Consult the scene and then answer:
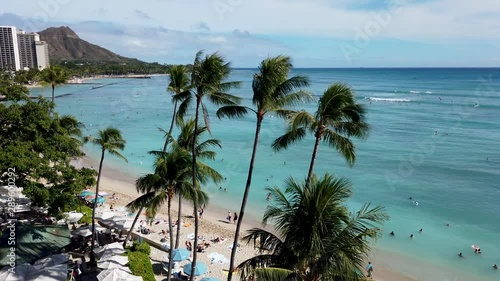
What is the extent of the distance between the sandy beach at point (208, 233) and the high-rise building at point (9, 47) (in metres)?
178

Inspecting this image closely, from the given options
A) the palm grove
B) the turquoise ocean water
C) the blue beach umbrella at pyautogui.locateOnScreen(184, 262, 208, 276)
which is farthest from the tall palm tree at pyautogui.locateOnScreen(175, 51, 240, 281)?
the turquoise ocean water

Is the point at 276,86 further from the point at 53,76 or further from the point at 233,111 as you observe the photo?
the point at 53,76

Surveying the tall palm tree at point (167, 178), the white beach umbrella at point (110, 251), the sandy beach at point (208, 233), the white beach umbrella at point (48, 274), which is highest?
the tall palm tree at point (167, 178)

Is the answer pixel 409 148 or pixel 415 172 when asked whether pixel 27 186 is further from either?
pixel 409 148

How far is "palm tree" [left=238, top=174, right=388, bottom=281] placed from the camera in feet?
23.4

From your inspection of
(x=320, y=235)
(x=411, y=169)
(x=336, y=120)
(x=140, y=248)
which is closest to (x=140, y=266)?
(x=140, y=248)

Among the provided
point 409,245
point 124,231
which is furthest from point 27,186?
point 409,245

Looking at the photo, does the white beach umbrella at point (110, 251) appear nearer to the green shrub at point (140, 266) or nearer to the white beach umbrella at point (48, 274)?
the green shrub at point (140, 266)

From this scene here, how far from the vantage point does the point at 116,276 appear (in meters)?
13.8

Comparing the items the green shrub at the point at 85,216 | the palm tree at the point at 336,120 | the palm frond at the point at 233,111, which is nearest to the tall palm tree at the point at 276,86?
the palm tree at the point at 336,120

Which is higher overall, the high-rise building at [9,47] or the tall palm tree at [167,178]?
the high-rise building at [9,47]

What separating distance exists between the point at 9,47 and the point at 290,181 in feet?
687

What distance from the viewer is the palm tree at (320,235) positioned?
712 centimetres

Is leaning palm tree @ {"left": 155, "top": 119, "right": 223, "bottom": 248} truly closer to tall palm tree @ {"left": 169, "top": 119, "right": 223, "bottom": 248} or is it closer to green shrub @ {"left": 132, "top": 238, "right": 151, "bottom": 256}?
tall palm tree @ {"left": 169, "top": 119, "right": 223, "bottom": 248}
